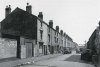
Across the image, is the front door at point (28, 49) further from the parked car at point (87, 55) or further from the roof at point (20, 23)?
the parked car at point (87, 55)

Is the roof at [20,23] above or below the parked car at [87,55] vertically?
above

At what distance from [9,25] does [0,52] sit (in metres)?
18.2

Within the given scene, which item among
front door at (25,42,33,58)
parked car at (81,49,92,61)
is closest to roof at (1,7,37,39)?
front door at (25,42,33,58)

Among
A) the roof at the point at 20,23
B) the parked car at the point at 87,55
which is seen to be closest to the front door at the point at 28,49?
the roof at the point at 20,23

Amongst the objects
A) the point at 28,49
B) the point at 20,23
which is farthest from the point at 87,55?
Answer: the point at 20,23

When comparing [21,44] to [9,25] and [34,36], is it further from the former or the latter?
[9,25]

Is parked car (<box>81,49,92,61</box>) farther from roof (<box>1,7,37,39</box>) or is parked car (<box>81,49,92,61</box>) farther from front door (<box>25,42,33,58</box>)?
roof (<box>1,7,37,39</box>)

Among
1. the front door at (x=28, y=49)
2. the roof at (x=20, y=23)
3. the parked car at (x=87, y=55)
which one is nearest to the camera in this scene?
the parked car at (x=87, y=55)

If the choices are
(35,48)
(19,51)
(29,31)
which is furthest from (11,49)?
(29,31)

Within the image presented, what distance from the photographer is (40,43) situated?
3988 cm

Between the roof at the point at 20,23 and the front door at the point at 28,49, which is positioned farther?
the roof at the point at 20,23

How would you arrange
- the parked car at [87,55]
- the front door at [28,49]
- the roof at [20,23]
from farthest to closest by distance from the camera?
1. the roof at [20,23]
2. the front door at [28,49]
3. the parked car at [87,55]

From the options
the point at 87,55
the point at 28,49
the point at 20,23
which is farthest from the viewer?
the point at 20,23

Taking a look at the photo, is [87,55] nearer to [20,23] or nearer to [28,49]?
[28,49]
